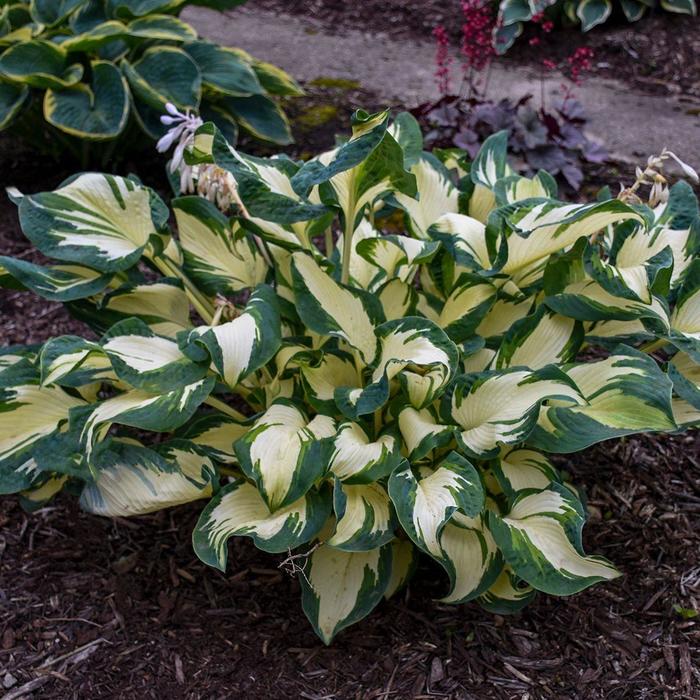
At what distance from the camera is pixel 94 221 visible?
6.77ft

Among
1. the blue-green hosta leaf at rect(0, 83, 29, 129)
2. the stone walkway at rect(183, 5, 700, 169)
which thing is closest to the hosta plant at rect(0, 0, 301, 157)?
the blue-green hosta leaf at rect(0, 83, 29, 129)

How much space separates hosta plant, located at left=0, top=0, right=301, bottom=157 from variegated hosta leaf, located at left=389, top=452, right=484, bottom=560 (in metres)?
2.17

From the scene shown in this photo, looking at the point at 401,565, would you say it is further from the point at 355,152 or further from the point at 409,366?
the point at 355,152

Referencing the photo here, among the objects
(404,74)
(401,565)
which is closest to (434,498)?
(401,565)

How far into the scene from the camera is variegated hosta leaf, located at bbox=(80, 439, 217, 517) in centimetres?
186

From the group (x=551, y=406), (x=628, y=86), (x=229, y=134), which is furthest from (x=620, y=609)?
(x=628, y=86)

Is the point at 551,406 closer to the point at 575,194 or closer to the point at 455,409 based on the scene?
the point at 455,409

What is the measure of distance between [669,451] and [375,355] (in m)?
1.09

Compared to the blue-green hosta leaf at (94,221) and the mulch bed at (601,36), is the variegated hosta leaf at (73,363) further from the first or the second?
the mulch bed at (601,36)

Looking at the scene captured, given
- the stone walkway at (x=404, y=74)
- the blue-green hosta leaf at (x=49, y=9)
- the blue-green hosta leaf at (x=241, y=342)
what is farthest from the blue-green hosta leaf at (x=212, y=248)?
the stone walkway at (x=404, y=74)

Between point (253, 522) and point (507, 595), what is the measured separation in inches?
23.3

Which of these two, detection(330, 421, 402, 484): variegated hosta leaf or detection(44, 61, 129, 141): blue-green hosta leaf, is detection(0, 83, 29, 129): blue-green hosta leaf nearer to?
detection(44, 61, 129, 141): blue-green hosta leaf

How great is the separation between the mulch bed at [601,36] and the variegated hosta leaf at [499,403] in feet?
11.7

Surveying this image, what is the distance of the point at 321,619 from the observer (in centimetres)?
187
